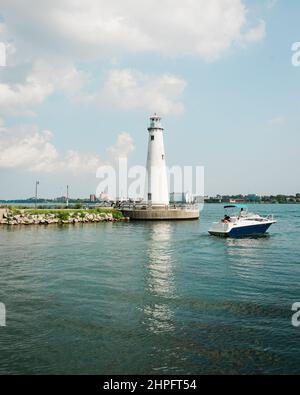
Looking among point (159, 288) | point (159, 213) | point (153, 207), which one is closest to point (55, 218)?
point (153, 207)

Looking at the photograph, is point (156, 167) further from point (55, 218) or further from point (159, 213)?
point (55, 218)

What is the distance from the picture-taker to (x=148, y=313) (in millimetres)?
16688

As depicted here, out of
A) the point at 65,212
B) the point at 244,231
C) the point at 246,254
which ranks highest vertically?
the point at 65,212

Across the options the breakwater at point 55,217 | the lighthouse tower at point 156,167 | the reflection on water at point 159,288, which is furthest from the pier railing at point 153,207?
the reflection on water at point 159,288

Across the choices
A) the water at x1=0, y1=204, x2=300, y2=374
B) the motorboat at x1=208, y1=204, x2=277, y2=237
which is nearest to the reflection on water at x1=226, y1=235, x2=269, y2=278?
the water at x1=0, y1=204, x2=300, y2=374

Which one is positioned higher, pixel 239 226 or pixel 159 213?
pixel 159 213

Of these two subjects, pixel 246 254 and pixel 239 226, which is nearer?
→ pixel 246 254

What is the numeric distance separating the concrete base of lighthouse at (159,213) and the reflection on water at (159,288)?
115 feet

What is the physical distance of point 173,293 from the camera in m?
19.9

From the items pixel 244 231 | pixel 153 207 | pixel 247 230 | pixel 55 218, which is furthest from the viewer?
pixel 153 207

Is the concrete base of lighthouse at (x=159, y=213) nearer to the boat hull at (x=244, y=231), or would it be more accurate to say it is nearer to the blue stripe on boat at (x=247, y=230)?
the boat hull at (x=244, y=231)

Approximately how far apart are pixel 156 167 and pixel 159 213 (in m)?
8.60

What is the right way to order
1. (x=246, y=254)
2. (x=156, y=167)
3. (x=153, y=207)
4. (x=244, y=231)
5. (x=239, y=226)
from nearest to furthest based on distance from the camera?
(x=246, y=254) < (x=239, y=226) < (x=244, y=231) < (x=156, y=167) < (x=153, y=207)

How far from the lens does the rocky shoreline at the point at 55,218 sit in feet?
206
